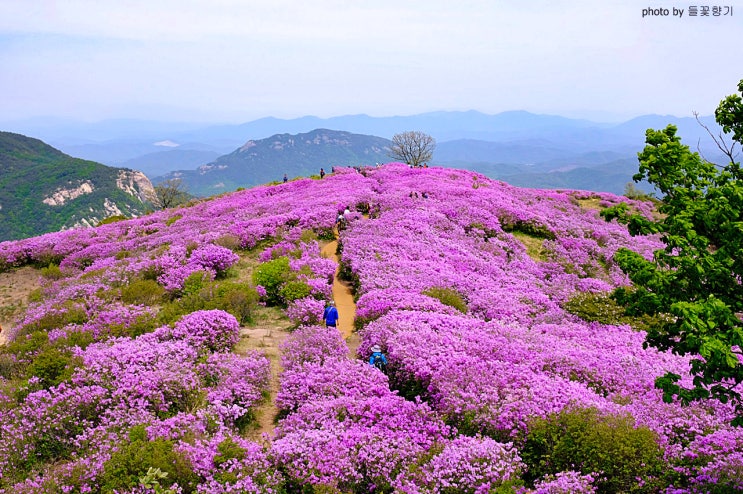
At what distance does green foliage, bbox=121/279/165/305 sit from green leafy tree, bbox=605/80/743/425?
17.9m

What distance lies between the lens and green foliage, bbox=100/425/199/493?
27.0ft

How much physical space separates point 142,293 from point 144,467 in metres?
11.6

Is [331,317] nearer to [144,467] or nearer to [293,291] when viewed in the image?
[293,291]

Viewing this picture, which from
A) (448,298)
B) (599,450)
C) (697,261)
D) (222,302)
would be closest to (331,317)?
(222,302)

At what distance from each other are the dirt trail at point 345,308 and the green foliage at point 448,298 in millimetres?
3440

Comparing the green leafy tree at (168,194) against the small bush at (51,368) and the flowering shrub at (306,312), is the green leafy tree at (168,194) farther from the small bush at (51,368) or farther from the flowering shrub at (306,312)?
the small bush at (51,368)

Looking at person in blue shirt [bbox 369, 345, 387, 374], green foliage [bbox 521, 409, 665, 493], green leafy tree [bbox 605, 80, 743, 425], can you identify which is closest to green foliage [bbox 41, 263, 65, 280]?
person in blue shirt [bbox 369, 345, 387, 374]

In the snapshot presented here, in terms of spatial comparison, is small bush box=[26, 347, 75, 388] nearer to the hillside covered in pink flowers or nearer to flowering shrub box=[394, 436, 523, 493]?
the hillside covered in pink flowers

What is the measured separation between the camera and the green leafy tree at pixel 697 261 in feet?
19.4

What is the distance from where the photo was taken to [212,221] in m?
33.0

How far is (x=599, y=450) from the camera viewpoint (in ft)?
27.8

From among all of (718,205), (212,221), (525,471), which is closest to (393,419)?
(525,471)

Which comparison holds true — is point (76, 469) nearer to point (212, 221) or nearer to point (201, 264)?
point (201, 264)

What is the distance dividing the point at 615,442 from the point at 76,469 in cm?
1083
